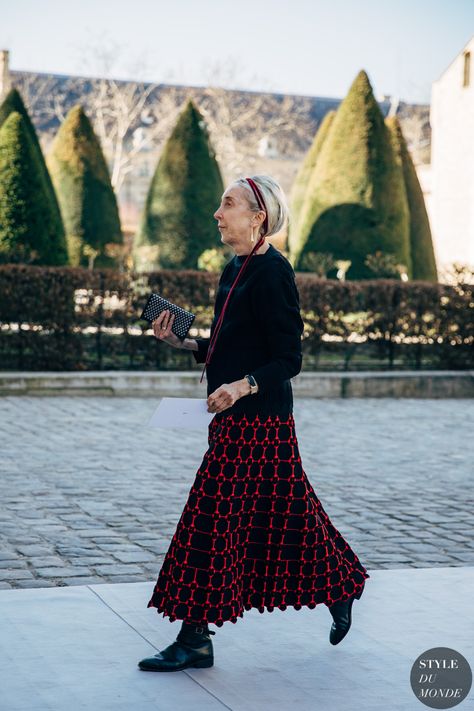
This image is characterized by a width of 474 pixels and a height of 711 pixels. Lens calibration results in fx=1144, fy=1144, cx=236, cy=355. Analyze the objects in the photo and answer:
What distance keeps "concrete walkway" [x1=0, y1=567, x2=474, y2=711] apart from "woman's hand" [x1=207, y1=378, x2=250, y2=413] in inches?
39.2

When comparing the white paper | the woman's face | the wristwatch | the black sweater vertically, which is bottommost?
the white paper

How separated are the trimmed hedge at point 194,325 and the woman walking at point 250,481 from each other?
34.7 feet

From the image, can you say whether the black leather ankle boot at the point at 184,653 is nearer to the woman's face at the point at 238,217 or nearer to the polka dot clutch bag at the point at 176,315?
the polka dot clutch bag at the point at 176,315

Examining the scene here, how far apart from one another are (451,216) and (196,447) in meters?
26.3

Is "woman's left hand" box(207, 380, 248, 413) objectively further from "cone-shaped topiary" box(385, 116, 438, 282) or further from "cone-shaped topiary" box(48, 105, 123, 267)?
"cone-shaped topiary" box(48, 105, 123, 267)

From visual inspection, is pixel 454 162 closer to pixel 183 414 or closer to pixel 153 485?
pixel 153 485

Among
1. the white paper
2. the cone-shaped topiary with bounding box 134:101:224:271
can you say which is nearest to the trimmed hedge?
the cone-shaped topiary with bounding box 134:101:224:271

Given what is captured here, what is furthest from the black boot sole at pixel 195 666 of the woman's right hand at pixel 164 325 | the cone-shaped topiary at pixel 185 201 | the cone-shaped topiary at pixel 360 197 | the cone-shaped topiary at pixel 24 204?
the cone-shaped topiary at pixel 185 201

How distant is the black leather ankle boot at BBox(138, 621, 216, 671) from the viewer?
13.8ft

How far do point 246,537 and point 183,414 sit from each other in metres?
0.52

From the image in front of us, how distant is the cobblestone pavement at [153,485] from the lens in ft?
20.2

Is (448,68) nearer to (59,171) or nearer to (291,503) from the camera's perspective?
(59,171)

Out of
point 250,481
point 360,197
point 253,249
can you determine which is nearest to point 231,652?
point 250,481

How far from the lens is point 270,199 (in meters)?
4.27
